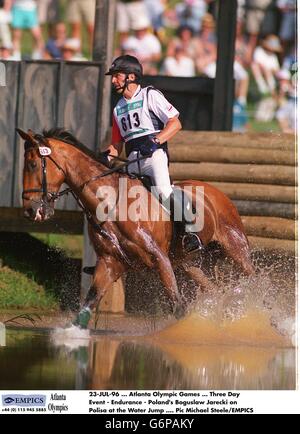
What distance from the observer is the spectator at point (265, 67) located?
23375 mm

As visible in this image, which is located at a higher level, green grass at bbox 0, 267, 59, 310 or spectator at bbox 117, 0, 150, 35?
spectator at bbox 117, 0, 150, 35

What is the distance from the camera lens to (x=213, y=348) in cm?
1148

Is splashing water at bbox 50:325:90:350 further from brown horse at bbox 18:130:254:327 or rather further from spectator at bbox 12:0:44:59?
spectator at bbox 12:0:44:59

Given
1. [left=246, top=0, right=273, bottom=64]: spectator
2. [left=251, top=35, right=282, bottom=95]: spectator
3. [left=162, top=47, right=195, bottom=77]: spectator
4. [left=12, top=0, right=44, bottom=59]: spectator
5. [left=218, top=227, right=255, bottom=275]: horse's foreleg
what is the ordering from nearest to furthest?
[left=218, top=227, right=255, bottom=275]: horse's foreleg
[left=162, top=47, right=195, bottom=77]: spectator
[left=12, top=0, right=44, bottom=59]: spectator
[left=246, top=0, right=273, bottom=64]: spectator
[left=251, top=35, right=282, bottom=95]: spectator

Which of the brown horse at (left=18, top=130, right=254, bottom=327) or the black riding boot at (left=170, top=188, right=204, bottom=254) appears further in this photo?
the black riding boot at (left=170, top=188, right=204, bottom=254)

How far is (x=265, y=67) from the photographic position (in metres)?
23.5

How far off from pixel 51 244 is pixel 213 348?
523 cm

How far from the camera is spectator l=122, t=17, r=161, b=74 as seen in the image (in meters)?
21.2

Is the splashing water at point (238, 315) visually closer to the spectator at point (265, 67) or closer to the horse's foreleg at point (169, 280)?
the horse's foreleg at point (169, 280)

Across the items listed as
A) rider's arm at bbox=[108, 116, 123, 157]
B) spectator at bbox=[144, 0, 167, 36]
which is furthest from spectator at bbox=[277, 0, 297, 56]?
rider's arm at bbox=[108, 116, 123, 157]

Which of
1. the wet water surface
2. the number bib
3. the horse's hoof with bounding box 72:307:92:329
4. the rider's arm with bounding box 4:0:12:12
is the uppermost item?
the rider's arm with bounding box 4:0:12:12

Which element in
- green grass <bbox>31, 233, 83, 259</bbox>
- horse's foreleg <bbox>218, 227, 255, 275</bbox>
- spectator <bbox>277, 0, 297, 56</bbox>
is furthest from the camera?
spectator <bbox>277, 0, 297, 56</bbox>

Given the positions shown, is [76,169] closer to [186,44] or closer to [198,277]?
[198,277]

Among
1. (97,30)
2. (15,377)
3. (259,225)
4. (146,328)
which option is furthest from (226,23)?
(15,377)
